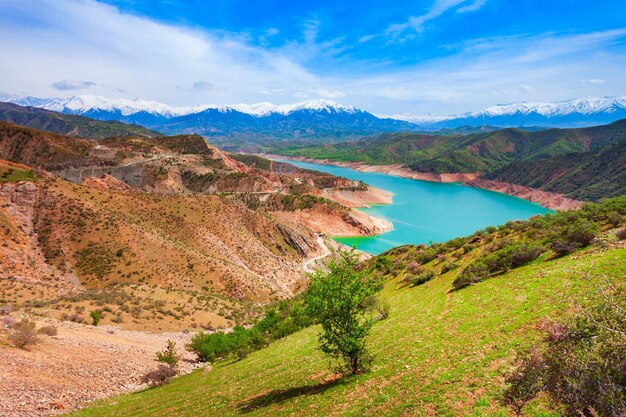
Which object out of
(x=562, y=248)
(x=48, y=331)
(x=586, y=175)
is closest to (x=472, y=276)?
(x=562, y=248)

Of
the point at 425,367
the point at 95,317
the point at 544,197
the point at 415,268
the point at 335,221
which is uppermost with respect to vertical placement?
the point at 425,367

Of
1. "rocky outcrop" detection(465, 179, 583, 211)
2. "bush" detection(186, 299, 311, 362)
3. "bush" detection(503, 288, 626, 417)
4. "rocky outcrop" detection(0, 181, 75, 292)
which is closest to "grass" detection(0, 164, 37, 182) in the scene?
"rocky outcrop" detection(0, 181, 75, 292)

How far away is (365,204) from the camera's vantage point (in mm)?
158750

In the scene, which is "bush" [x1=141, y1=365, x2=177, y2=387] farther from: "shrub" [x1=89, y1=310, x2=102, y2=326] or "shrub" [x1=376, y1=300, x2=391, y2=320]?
"shrub" [x1=376, y1=300, x2=391, y2=320]

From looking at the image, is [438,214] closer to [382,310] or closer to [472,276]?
[472,276]

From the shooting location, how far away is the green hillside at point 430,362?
34.1ft

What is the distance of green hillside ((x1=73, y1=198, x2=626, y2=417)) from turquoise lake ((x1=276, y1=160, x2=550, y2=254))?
231 ft

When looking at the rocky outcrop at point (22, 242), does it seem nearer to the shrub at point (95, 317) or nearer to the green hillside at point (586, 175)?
the shrub at point (95, 317)

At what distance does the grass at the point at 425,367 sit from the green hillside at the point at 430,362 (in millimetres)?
50

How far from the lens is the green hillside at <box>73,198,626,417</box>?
34.1 feet

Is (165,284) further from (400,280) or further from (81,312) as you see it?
(400,280)

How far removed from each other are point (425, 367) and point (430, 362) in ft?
1.25

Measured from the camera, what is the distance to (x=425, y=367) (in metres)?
12.4

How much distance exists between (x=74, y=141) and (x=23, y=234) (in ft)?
294
